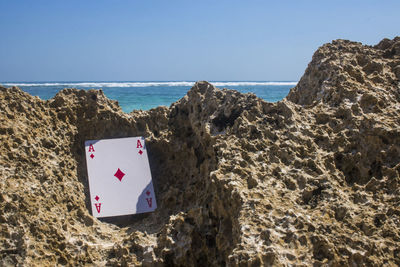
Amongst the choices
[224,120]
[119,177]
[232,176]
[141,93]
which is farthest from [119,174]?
[141,93]

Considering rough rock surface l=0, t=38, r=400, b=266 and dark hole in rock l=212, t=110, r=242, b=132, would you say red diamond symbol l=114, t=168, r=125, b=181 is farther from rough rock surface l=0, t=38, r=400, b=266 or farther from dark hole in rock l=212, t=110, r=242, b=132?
dark hole in rock l=212, t=110, r=242, b=132

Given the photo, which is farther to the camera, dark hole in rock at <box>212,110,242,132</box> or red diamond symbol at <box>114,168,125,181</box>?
red diamond symbol at <box>114,168,125,181</box>

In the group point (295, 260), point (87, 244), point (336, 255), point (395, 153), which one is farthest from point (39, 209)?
point (395, 153)

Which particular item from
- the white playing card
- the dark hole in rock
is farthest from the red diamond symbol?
the dark hole in rock

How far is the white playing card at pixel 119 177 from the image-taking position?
4129 mm

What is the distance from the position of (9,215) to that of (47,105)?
160cm

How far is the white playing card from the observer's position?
4129mm

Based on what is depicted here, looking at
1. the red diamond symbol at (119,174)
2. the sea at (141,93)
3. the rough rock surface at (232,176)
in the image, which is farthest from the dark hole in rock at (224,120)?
the sea at (141,93)

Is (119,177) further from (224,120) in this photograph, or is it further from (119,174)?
(224,120)

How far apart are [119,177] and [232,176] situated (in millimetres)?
1836

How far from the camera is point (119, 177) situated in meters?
4.40

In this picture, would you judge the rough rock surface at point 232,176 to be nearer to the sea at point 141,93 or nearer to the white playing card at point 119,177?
the white playing card at point 119,177

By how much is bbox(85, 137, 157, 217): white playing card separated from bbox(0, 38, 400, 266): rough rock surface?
A: 0.10 meters

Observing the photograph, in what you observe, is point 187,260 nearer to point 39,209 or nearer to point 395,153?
point 39,209
